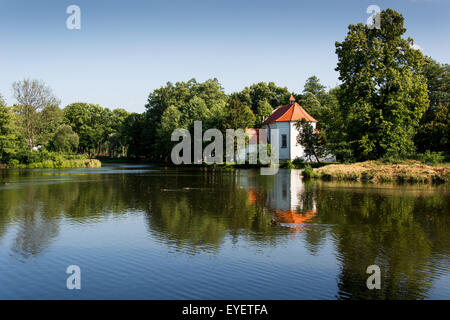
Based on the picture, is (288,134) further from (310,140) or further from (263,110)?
(263,110)

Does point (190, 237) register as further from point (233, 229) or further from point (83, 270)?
point (83, 270)

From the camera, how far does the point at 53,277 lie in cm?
897

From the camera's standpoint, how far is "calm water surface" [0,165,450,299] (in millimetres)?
8219

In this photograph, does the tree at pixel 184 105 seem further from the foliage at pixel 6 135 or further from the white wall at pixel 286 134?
the foliage at pixel 6 135

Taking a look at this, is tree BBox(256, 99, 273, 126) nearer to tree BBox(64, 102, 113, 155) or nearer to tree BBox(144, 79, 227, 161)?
tree BBox(144, 79, 227, 161)

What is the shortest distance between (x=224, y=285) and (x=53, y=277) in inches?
160

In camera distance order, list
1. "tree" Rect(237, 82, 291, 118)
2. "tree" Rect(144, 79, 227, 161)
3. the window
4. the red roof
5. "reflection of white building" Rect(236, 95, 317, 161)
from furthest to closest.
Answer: "tree" Rect(237, 82, 291, 118) < "tree" Rect(144, 79, 227, 161) < the window < the red roof < "reflection of white building" Rect(236, 95, 317, 161)

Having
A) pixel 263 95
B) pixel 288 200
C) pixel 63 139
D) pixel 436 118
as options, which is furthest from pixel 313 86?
pixel 288 200

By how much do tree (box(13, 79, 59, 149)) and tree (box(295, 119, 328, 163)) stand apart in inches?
1914

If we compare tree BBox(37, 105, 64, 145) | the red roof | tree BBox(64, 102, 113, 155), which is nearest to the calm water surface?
the red roof

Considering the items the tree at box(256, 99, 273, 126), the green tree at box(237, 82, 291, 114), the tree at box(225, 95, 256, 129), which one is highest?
the green tree at box(237, 82, 291, 114)

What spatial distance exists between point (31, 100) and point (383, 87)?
201 feet

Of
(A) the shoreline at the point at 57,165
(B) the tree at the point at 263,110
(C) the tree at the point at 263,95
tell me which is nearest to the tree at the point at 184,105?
(C) the tree at the point at 263,95
